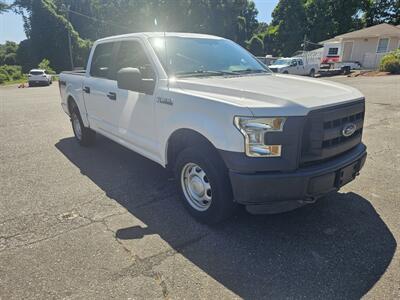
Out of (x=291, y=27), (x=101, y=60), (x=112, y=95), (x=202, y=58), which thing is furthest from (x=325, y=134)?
(x=291, y=27)

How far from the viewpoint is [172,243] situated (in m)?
3.12

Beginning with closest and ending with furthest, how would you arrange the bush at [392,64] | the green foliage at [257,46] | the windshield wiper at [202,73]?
1. the windshield wiper at [202,73]
2. the bush at [392,64]
3. the green foliage at [257,46]

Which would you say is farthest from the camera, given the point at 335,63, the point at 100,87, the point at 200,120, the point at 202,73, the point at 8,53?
the point at 8,53

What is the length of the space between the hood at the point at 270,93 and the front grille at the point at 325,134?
0.26 feet

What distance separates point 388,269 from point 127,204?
2.82 metres

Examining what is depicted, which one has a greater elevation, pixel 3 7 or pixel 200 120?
pixel 3 7

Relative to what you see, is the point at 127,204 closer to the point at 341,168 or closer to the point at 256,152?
the point at 256,152

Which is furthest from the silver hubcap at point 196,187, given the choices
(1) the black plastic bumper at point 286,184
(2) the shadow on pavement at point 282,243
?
(1) the black plastic bumper at point 286,184

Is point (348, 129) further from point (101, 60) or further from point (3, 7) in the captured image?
point (3, 7)

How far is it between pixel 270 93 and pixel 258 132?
44 cm

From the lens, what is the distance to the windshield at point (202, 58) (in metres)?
3.79

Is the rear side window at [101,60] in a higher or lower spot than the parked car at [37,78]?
higher

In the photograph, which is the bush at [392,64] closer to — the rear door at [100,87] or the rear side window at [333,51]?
the rear side window at [333,51]

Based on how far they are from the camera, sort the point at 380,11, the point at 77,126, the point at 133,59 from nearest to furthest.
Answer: the point at 133,59
the point at 77,126
the point at 380,11
